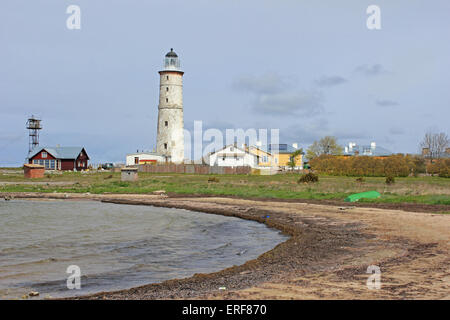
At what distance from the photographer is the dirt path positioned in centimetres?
853

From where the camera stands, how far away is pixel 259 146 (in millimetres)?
87000

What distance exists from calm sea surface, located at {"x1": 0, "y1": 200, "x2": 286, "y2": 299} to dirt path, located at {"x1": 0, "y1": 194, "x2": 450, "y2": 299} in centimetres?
126

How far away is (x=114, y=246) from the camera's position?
1666 cm

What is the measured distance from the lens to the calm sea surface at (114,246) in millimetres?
11594

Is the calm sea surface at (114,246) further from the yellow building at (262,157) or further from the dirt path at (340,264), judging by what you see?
the yellow building at (262,157)

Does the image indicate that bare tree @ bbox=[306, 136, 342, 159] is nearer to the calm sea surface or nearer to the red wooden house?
the red wooden house

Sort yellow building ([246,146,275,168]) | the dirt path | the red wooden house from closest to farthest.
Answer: the dirt path → the red wooden house → yellow building ([246,146,275,168])

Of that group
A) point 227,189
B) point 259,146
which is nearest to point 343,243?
point 227,189

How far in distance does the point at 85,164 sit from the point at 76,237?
7036cm

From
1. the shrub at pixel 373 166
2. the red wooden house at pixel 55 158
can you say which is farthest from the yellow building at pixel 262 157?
the red wooden house at pixel 55 158

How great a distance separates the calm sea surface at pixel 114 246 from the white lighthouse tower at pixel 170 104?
48782mm

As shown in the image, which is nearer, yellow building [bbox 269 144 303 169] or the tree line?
the tree line

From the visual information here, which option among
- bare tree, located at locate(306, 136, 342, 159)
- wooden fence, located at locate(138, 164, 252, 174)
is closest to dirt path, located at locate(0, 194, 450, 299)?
wooden fence, located at locate(138, 164, 252, 174)
